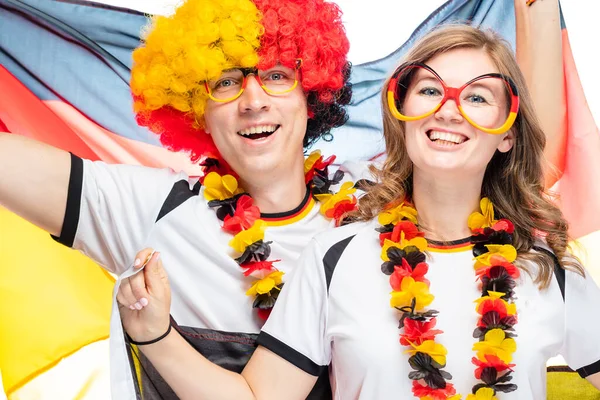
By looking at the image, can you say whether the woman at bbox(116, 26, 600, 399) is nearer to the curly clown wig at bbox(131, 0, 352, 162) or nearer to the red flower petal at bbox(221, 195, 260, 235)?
the red flower petal at bbox(221, 195, 260, 235)

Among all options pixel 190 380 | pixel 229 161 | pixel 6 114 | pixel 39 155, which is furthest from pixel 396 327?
pixel 6 114

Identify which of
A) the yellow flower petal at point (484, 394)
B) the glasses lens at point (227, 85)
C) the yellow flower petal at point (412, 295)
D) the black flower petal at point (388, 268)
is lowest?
the yellow flower petal at point (484, 394)

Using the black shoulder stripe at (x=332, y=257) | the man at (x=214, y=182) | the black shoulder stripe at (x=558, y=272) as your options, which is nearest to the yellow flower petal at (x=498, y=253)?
the black shoulder stripe at (x=558, y=272)

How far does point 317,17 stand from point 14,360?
1934 millimetres

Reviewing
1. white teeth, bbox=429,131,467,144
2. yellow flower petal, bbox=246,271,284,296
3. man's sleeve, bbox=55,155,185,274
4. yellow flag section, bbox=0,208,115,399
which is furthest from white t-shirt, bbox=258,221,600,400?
yellow flag section, bbox=0,208,115,399

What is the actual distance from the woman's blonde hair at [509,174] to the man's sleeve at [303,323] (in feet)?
0.82

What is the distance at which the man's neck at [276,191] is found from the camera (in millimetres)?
2184

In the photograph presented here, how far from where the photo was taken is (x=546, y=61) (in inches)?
140

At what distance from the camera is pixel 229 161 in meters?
2.21

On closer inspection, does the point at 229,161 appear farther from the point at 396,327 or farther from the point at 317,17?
the point at 396,327

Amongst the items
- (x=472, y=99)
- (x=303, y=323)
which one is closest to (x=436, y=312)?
(x=303, y=323)

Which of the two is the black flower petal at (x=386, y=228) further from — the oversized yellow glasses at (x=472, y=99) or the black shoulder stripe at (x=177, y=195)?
the black shoulder stripe at (x=177, y=195)

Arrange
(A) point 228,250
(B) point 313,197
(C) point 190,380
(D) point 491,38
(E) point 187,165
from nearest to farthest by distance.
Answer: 1. (C) point 190,380
2. (D) point 491,38
3. (A) point 228,250
4. (B) point 313,197
5. (E) point 187,165

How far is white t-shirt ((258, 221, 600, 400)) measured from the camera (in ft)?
5.82
